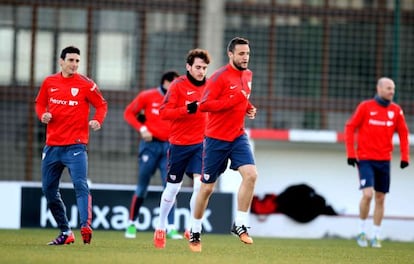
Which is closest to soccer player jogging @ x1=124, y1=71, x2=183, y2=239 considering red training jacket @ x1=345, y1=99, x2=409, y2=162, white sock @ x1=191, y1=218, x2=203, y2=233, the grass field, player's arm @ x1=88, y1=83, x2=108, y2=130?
the grass field

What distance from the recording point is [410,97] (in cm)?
2298

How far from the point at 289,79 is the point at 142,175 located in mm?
5704

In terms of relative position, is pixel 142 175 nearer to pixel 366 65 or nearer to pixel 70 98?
pixel 70 98

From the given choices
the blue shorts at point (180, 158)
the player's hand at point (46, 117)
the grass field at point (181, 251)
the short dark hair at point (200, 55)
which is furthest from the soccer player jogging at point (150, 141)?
the player's hand at point (46, 117)

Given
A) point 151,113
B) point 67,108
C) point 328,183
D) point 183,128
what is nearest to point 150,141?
point 151,113

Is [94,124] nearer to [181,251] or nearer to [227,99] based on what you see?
[227,99]

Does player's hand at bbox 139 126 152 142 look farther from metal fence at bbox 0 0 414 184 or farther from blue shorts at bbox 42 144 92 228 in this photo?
metal fence at bbox 0 0 414 184

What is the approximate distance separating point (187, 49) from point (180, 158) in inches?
313

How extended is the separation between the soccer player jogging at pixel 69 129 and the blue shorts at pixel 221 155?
1361 mm

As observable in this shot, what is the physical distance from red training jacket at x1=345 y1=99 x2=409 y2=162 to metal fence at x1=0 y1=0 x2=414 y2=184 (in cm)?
427

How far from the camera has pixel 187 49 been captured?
2248 centimetres

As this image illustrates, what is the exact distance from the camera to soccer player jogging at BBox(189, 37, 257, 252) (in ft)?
44.7

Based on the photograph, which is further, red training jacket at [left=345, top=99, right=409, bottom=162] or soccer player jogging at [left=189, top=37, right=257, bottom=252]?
red training jacket at [left=345, top=99, right=409, bottom=162]

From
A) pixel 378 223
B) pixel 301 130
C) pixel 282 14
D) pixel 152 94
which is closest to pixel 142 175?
pixel 152 94
